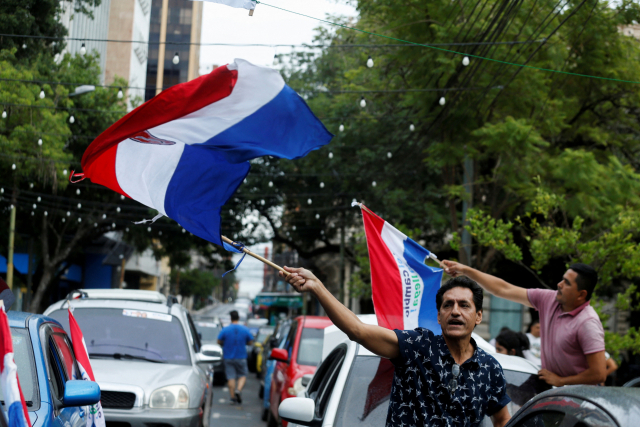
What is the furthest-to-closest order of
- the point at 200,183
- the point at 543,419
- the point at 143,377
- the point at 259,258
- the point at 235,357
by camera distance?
the point at 235,357
the point at 143,377
the point at 200,183
the point at 259,258
the point at 543,419

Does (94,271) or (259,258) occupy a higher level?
(259,258)

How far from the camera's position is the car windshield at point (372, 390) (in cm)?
449

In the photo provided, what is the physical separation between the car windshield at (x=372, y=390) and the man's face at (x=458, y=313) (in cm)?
122

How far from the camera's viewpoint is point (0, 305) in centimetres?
315

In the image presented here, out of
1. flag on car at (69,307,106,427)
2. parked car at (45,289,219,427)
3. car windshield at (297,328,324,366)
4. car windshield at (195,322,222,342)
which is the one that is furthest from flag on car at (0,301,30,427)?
car windshield at (195,322,222,342)

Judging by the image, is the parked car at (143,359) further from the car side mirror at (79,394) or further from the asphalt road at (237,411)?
the asphalt road at (237,411)

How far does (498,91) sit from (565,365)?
10.2m

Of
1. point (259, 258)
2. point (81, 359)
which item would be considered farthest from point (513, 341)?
point (259, 258)

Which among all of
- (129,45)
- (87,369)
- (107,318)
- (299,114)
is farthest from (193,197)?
(129,45)

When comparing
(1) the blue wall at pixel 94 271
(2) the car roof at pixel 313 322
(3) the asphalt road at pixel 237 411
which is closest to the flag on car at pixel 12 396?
(2) the car roof at pixel 313 322

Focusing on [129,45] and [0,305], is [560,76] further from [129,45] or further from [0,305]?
[129,45]

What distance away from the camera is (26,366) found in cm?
460

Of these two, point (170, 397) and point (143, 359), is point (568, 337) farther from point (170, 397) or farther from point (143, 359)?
point (143, 359)

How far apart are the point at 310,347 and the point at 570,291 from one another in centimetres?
691
